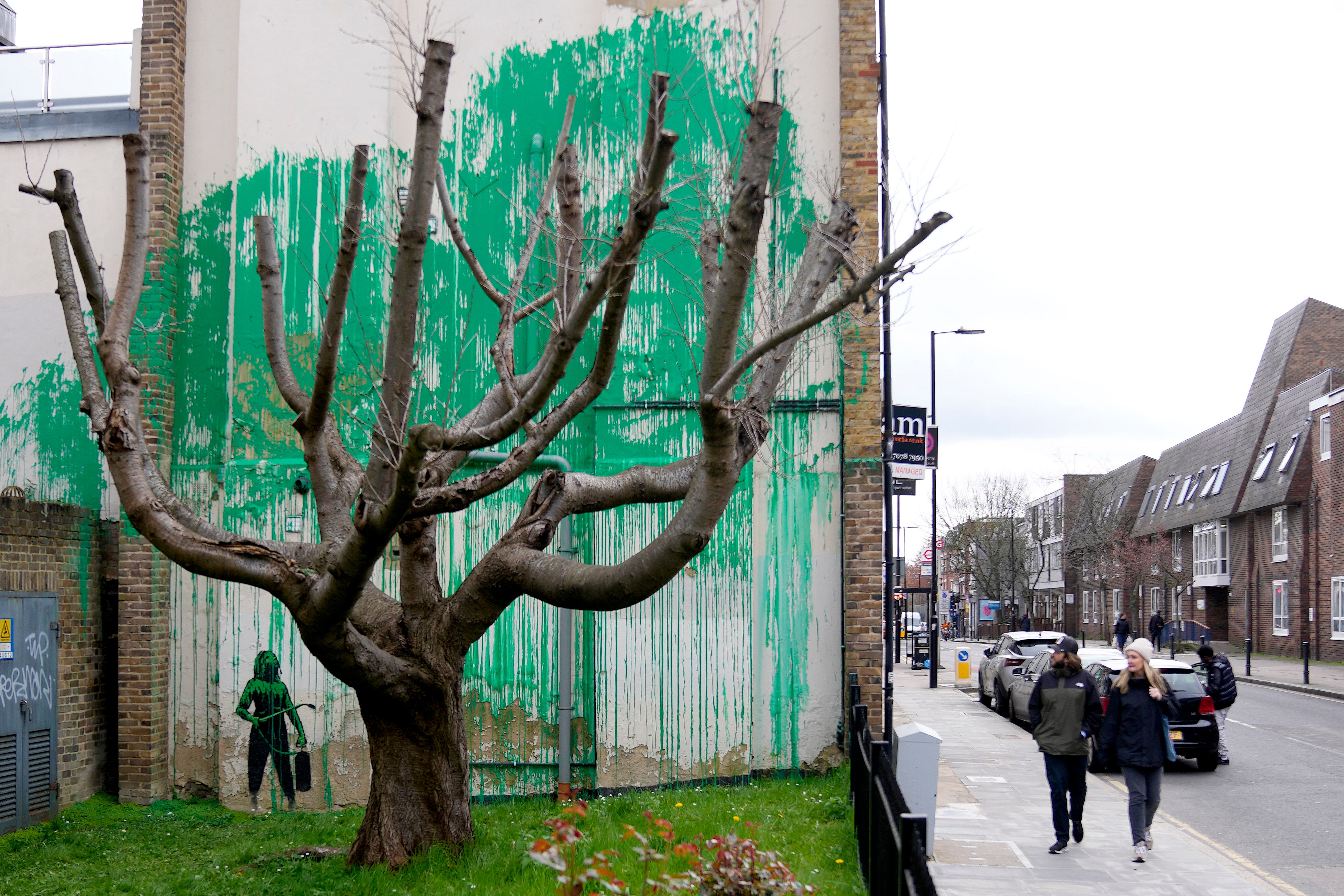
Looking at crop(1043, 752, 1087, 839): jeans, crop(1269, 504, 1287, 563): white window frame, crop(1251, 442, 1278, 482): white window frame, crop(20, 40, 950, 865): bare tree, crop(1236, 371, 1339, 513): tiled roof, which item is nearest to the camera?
crop(20, 40, 950, 865): bare tree

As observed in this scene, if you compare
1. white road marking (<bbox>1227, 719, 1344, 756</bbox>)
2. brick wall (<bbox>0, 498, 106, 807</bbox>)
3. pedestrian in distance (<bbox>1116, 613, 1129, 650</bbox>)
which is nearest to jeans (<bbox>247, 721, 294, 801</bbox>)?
brick wall (<bbox>0, 498, 106, 807</bbox>)

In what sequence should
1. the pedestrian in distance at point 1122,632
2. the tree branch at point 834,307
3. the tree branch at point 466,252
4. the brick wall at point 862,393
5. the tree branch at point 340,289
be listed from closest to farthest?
the tree branch at point 834,307
the tree branch at point 340,289
the tree branch at point 466,252
the brick wall at point 862,393
the pedestrian in distance at point 1122,632

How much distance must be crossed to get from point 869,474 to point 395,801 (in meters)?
5.73

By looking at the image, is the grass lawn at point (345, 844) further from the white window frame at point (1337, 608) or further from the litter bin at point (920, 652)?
the white window frame at point (1337, 608)

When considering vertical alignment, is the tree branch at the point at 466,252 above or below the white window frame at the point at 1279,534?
above

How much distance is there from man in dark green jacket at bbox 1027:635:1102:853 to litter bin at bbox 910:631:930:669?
79.6 feet

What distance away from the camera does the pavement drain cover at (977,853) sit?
8859mm

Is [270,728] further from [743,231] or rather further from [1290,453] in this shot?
[1290,453]

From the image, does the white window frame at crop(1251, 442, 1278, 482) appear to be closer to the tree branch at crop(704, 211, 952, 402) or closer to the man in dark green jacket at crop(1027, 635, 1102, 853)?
the man in dark green jacket at crop(1027, 635, 1102, 853)

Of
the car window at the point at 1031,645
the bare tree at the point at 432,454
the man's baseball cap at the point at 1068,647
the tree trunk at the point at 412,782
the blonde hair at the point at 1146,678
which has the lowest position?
the car window at the point at 1031,645

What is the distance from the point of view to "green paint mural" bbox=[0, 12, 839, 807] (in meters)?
11.1

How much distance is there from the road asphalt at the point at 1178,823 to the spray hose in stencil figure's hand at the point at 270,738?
6.32 meters

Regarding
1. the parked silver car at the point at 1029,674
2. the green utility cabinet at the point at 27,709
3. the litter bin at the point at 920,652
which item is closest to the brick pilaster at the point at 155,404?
the green utility cabinet at the point at 27,709

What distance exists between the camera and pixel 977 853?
923 cm
